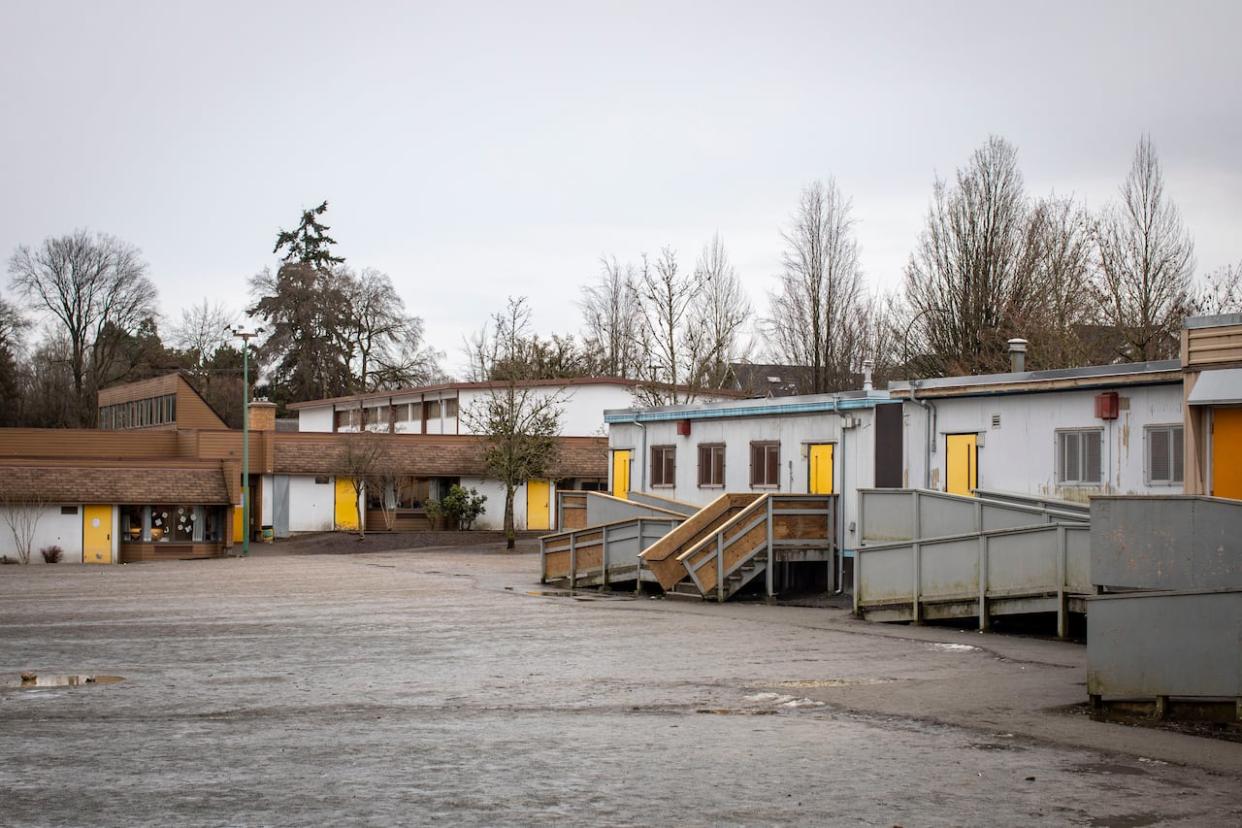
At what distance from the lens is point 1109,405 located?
965 inches

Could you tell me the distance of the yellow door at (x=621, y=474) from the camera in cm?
3897

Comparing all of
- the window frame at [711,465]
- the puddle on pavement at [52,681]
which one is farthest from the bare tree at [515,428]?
the puddle on pavement at [52,681]

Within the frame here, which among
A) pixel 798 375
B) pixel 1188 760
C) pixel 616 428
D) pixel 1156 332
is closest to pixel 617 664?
pixel 1188 760

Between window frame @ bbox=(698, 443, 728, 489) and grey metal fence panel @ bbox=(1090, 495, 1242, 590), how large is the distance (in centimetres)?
1895

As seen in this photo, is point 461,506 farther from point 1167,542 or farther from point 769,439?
point 1167,542

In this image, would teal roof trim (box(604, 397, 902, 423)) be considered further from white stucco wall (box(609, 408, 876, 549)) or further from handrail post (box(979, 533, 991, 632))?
handrail post (box(979, 533, 991, 632))

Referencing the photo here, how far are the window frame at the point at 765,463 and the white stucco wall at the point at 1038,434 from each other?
179 inches

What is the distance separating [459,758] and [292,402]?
8097cm

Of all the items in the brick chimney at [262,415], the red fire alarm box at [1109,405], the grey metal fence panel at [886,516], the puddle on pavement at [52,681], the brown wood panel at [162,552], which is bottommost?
the brown wood panel at [162,552]

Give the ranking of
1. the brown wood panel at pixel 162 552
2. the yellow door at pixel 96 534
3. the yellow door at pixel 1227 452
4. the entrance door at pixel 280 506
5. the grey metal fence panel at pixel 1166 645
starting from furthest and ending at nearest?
the entrance door at pixel 280 506, the brown wood panel at pixel 162 552, the yellow door at pixel 96 534, the yellow door at pixel 1227 452, the grey metal fence panel at pixel 1166 645

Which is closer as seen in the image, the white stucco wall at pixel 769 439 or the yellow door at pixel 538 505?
the white stucco wall at pixel 769 439

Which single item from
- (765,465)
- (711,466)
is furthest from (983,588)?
(711,466)

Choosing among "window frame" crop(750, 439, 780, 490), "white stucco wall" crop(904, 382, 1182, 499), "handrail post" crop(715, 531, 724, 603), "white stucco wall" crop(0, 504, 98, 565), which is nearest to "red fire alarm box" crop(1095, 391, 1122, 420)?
"white stucco wall" crop(904, 382, 1182, 499)

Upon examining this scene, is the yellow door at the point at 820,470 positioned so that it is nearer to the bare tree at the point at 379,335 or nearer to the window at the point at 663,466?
the window at the point at 663,466
